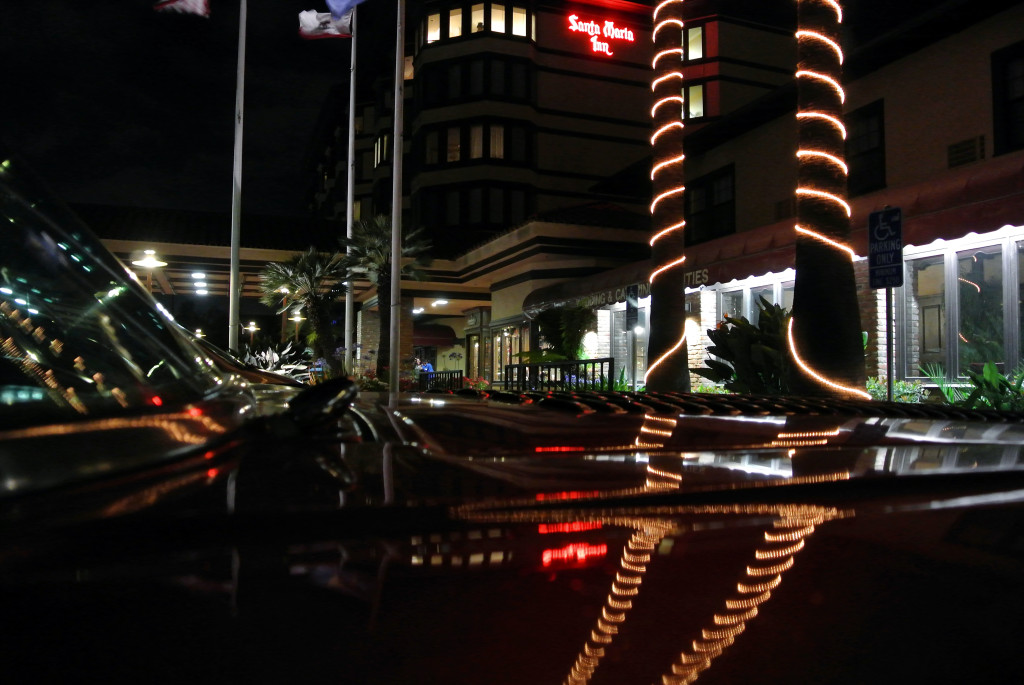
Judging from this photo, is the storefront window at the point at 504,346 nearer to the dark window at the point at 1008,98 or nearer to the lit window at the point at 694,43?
the lit window at the point at 694,43

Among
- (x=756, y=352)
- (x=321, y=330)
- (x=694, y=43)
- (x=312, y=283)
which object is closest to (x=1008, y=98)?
(x=756, y=352)

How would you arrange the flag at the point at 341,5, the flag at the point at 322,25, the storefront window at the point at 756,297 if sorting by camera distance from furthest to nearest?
the flag at the point at 322,25 < the flag at the point at 341,5 < the storefront window at the point at 756,297

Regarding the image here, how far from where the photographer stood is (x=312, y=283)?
1020 inches

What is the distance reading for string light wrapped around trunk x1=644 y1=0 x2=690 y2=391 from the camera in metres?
12.0

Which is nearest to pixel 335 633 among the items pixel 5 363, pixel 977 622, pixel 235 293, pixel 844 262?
pixel 977 622

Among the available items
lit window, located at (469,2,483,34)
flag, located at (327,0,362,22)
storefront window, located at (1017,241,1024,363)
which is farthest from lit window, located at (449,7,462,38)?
storefront window, located at (1017,241,1024,363)

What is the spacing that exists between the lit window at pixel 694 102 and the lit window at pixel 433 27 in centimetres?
1339

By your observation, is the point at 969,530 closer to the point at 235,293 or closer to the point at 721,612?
the point at 721,612

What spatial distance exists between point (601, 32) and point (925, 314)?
30565 mm

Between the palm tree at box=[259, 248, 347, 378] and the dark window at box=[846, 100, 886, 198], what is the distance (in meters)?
15.4

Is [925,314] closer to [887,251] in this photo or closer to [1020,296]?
[1020,296]

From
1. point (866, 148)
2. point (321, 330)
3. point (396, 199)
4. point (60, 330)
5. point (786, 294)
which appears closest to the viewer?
point (60, 330)

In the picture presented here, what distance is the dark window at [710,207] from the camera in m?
20.2

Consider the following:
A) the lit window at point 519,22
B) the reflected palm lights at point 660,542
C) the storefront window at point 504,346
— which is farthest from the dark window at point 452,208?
the reflected palm lights at point 660,542
